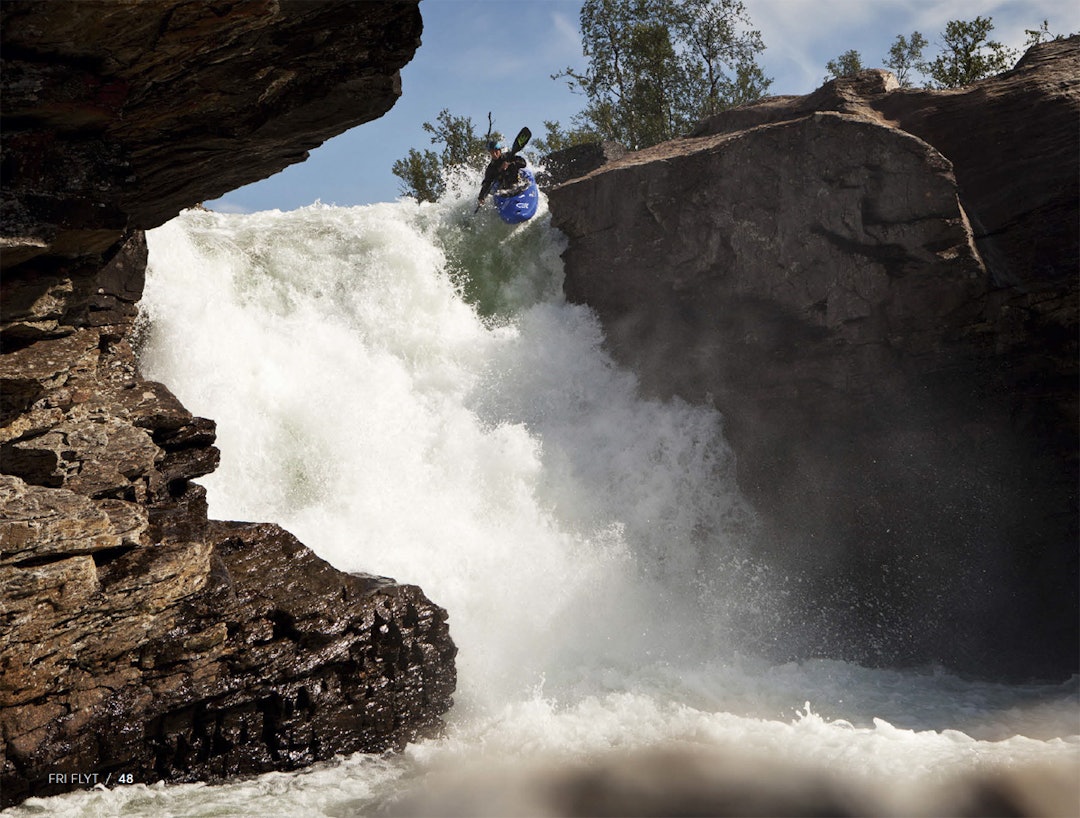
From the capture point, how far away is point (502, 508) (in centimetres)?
1231

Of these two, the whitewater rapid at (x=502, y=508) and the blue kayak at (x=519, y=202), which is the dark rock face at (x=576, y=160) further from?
the whitewater rapid at (x=502, y=508)

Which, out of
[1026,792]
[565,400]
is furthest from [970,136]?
[1026,792]

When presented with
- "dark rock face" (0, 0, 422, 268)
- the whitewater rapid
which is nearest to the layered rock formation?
"dark rock face" (0, 0, 422, 268)

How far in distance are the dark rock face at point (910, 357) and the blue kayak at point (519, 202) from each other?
13.0ft

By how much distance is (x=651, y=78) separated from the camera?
26391 mm

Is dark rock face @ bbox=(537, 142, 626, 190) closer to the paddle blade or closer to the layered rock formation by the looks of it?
the paddle blade

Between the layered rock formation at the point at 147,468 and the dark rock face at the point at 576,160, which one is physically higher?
the dark rock face at the point at 576,160

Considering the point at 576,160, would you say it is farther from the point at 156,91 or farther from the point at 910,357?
the point at 156,91

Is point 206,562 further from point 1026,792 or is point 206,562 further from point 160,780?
point 1026,792

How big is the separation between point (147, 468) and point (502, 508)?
505 cm

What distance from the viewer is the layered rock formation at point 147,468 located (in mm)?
6168

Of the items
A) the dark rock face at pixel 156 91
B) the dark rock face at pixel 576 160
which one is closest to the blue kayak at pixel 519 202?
the dark rock face at pixel 576 160

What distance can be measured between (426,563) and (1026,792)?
22.1ft

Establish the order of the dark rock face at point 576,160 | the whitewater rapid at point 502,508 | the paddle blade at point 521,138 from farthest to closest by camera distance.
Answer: the dark rock face at point 576,160 → the paddle blade at point 521,138 → the whitewater rapid at point 502,508
